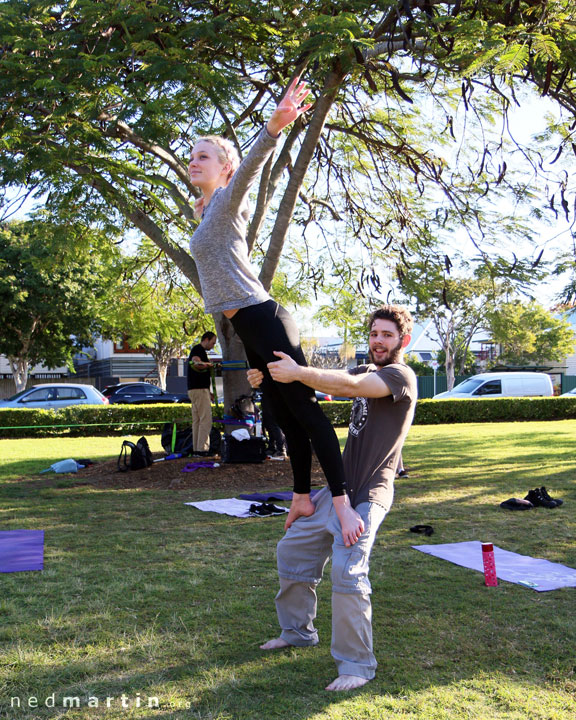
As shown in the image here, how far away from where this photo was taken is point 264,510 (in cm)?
653

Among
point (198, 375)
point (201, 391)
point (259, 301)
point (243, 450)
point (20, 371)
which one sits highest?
point (20, 371)

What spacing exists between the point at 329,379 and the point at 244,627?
1.47 meters

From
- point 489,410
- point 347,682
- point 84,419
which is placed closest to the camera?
point 347,682

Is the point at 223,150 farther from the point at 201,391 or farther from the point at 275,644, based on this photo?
the point at 201,391

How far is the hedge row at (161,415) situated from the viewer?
17.7m

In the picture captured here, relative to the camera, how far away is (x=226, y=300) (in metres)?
3.13

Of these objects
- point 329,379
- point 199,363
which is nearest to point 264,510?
point 329,379

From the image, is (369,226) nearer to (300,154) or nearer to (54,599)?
(300,154)

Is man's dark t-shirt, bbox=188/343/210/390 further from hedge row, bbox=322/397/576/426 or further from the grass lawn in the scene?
hedge row, bbox=322/397/576/426

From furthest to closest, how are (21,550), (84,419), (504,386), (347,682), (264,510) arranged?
1. (504,386)
2. (84,419)
3. (264,510)
4. (21,550)
5. (347,682)

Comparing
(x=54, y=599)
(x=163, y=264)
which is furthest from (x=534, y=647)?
(x=163, y=264)

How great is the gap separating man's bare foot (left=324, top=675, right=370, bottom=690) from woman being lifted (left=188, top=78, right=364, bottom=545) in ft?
1.78

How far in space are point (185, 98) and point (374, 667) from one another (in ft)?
20.0

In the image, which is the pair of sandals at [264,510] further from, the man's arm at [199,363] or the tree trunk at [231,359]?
the man's arm at [199,363]
